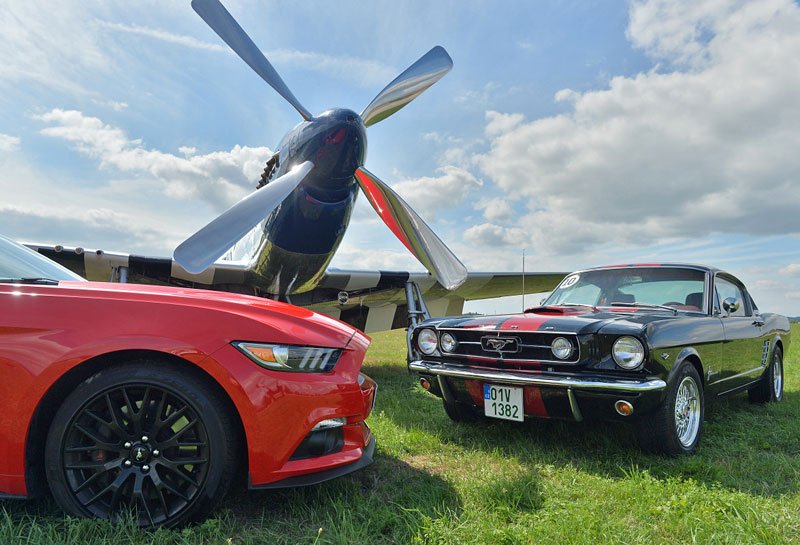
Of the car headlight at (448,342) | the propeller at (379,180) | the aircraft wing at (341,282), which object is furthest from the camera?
the aircraft wing at (341,282)

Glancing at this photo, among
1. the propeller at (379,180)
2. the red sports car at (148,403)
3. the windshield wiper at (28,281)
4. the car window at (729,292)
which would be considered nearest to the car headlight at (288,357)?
the red sports car at (148,403)

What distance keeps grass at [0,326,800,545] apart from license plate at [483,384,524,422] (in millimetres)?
240

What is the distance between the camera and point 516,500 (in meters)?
2.30

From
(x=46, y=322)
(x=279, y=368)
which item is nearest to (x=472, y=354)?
(x=279, y=368)

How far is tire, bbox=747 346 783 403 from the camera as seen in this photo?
4.89 metres

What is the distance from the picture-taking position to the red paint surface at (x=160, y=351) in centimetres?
195

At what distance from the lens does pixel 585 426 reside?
12.2 ft

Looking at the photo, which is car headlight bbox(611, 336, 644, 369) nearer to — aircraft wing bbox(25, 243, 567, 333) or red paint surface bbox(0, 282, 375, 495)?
red paint surface bbox(0, 282, 375, 495)

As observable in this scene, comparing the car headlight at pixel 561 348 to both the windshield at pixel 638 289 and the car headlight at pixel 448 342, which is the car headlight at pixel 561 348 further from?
the windshield at pixel 638 289

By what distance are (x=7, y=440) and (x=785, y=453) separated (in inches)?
167

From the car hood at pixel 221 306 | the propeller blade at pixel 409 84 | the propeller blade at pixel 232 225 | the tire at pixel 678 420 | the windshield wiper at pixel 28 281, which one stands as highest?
the propeller blade at pixel 409 84

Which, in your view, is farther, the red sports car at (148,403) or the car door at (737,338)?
the car door at (737,338)

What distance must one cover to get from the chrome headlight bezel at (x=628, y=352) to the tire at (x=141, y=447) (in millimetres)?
2104

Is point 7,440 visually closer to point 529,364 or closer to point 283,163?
point 529,364
